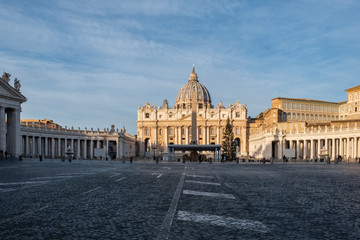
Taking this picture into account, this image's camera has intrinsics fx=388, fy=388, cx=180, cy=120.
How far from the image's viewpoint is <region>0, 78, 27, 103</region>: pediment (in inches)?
1980

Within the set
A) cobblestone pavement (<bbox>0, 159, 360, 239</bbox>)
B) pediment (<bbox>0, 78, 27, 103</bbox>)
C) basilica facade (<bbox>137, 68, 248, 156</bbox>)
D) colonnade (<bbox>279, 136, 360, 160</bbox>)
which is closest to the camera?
cobblestone pavement (<bbox>0, 159, 360, 239</bbox>)

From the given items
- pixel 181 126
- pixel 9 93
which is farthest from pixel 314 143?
pixel 9 93

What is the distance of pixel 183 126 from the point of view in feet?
459

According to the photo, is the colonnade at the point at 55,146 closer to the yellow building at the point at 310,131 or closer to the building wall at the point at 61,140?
the building wall at the point at 61,140

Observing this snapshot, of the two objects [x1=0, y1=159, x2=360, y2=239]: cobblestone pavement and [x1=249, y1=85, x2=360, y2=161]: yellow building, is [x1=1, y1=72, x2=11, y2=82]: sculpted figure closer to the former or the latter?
[x1=0, y1=159, x2=360, y2=239]: cobblestone pavement

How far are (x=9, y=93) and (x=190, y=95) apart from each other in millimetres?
124507

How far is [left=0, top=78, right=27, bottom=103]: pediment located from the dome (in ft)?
392

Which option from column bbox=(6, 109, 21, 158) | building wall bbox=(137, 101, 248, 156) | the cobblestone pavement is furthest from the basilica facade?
the cobblestone pavement

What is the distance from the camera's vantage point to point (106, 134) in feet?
361

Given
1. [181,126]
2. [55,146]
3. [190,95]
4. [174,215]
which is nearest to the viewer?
[174,215]

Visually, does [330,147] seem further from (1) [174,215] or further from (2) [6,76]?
(1) [174,215]

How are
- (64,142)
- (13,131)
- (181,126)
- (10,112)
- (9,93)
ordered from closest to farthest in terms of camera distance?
(9,93) < (13,131) < (10,112) < (64,142) < (181,126)

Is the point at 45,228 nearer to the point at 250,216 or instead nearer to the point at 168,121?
Result: the point at 250,216

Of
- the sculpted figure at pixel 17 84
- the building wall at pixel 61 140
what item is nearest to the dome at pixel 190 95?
the building wall at pixel 61 140
